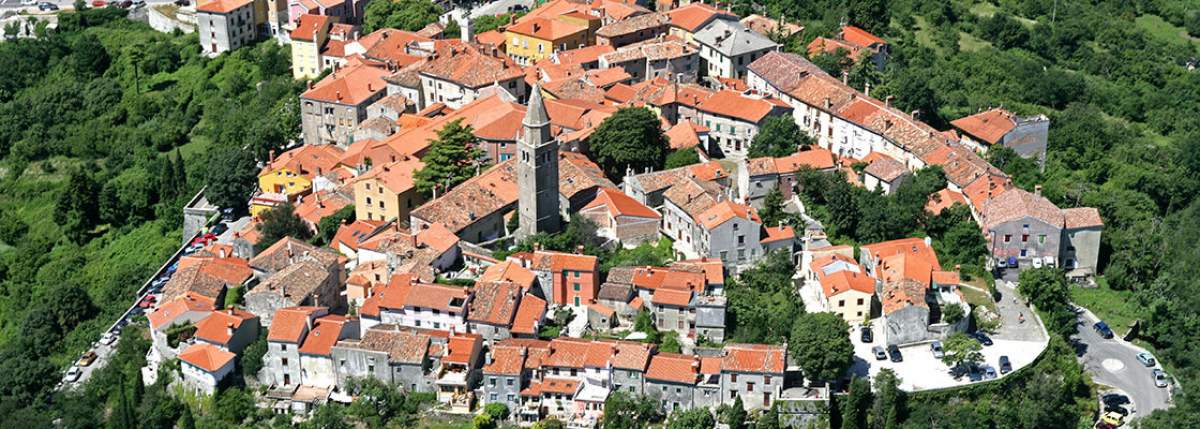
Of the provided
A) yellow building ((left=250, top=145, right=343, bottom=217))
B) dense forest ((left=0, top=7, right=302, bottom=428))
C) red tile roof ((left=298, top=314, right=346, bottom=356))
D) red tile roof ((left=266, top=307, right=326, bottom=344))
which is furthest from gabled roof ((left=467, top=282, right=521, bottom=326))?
yellow building ((left=250, top=145, right=343, bottom=217))

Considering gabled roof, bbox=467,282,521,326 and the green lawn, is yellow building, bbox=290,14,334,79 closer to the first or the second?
gabled roof, bbox=467,282,521,326

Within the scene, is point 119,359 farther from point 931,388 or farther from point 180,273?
point 931,388

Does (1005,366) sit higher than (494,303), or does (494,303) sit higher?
(494,303)

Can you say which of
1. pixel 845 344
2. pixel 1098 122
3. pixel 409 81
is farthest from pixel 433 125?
pixel 1098 122

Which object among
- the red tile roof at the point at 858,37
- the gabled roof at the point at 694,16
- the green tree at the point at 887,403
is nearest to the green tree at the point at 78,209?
the gabled roof at the point at 694,16

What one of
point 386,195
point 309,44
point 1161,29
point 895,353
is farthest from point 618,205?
point 1161,29

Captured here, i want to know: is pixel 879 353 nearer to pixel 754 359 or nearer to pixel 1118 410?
pixel 754 359

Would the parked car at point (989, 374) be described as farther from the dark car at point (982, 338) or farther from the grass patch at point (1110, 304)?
the grass patch at point (1110, 304)
